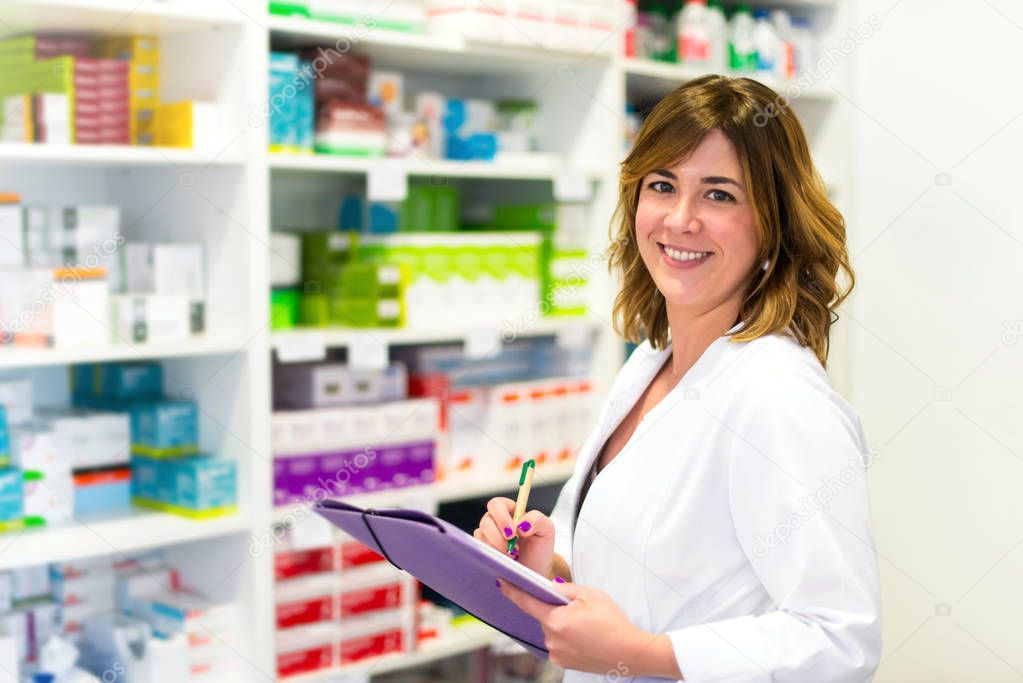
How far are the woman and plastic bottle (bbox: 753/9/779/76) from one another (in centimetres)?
235

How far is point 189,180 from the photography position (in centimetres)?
298

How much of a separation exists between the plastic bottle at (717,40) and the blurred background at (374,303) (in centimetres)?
2

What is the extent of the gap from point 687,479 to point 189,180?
1.86m

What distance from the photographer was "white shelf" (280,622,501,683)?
3.10m

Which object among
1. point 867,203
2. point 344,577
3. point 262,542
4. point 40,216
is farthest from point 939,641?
point 40,216

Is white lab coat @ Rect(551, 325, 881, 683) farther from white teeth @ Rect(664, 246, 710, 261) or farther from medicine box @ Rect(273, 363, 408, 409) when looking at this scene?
medicine box @ Rect(273, 363, 408, 409)

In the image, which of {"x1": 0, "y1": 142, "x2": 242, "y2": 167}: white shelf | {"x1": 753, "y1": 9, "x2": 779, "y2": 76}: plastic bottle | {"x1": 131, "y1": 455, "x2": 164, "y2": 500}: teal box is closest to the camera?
{"x1": 0, "y1": 142, "x2": 242, "y2": 167}: white shelf

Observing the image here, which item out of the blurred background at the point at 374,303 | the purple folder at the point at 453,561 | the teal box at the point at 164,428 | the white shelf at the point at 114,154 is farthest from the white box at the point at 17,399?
the purple folder at the point at 453,561

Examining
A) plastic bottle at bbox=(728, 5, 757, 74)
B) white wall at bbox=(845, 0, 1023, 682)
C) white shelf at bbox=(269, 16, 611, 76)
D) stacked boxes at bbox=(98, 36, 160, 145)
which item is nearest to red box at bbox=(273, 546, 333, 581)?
stacked boxes at bbox=(98, 36, 160, 145)

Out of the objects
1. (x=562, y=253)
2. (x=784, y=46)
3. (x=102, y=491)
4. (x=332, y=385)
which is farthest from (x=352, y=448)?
(x=784, y=46)

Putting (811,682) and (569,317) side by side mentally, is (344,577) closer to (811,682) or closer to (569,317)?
(569,317)

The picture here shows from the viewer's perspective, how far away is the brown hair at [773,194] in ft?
5.50

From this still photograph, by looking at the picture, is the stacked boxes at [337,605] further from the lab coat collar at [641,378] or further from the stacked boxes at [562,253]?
the lab coat collar at [641,378]

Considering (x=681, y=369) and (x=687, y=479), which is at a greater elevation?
(x=681, y=369)
